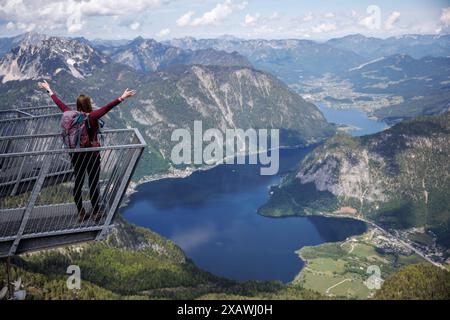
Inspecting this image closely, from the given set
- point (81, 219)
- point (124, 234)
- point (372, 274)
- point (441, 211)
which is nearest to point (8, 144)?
point (81, 219)

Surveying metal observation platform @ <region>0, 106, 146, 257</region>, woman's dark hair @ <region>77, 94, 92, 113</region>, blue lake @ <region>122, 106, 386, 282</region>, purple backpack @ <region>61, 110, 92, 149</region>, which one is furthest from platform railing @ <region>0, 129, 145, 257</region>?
blue lake @ <region>122, 106, 386, 282</region>

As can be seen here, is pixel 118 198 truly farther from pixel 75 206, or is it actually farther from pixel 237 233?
pixel 237 233


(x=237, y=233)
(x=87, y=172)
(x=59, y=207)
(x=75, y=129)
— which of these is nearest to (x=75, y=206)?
(x=59, y=207)

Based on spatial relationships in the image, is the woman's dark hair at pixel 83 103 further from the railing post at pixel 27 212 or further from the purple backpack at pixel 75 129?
the railing post at pixel 27 212

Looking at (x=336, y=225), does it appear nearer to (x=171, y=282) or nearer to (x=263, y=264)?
(x=263, y=264)

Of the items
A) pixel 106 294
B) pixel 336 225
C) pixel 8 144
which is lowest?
pixel 336 225

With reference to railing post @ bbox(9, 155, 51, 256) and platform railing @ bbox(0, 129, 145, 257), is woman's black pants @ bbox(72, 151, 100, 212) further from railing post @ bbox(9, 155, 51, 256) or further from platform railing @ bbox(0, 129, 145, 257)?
railing post @ bbox(9, 155, 51, 256)
